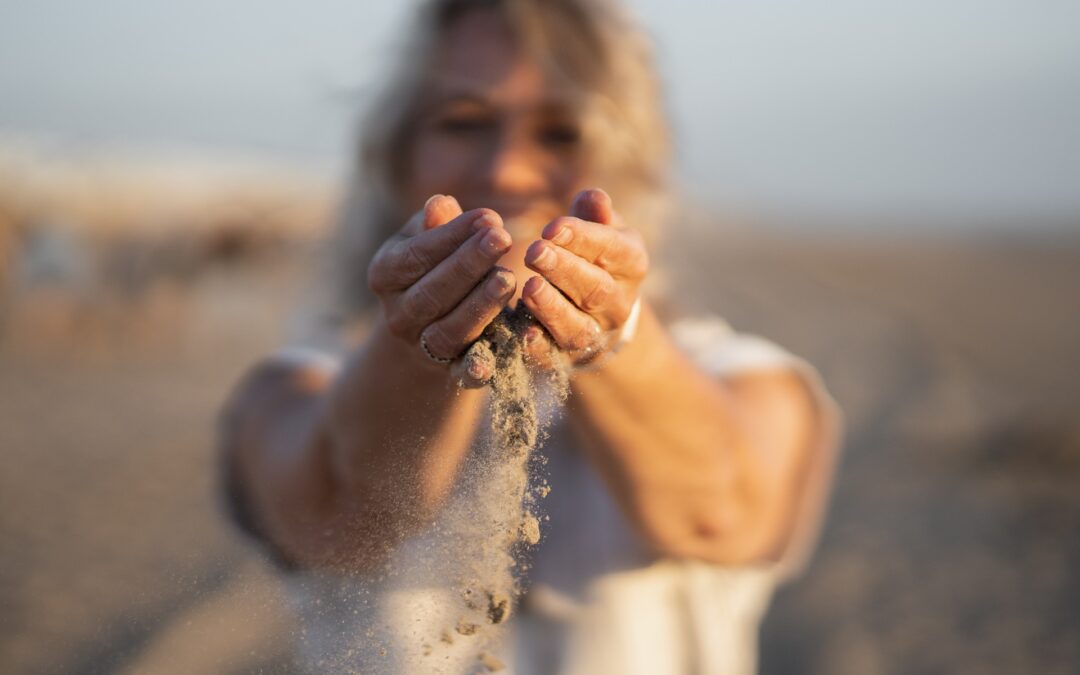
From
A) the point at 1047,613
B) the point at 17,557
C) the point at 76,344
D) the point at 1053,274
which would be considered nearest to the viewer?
the point at 17,557

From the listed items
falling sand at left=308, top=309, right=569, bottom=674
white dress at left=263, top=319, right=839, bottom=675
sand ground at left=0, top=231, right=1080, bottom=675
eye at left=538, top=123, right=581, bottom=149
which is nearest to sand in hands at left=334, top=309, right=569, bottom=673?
falling sand at left=308, top=309, right=569, bottom=674

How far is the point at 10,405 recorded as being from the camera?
23.0 ft

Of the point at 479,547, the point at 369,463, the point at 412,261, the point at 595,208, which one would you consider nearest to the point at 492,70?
the point at 595,208

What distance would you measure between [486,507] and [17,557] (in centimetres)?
137

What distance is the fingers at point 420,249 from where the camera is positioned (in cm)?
102

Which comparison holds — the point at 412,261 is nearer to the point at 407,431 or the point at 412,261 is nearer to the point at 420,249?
the point at 420,249

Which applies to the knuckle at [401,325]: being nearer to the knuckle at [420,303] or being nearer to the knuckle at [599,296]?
the knuckle at [420,303]

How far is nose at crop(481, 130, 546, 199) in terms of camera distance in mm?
1754

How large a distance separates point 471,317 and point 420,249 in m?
0.12

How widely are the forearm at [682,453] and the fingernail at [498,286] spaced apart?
1.11 ft

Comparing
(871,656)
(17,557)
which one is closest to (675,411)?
(17,557)

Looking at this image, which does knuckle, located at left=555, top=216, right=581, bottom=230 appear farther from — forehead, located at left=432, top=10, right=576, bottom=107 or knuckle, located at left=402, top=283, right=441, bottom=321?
forehead, located at left=432, top=10, right=576, bottom=107

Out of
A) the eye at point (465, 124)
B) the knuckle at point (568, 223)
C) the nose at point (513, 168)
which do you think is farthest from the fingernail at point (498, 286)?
the eye at point (465, 124)

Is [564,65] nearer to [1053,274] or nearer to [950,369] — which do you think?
[950,369]
